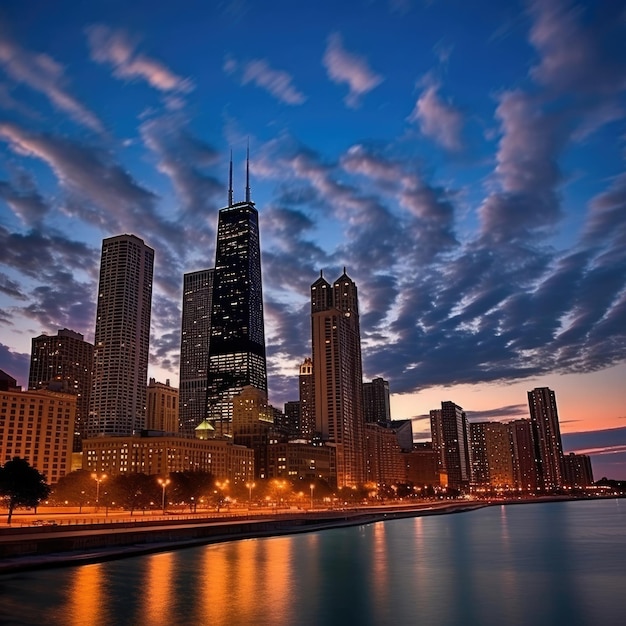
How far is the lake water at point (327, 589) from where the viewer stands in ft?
147

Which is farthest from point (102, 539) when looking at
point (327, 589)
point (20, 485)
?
point (20, 485)

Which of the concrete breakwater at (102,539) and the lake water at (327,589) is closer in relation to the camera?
the lake water at (327,589)

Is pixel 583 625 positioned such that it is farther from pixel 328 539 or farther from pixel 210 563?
pixel 328 539

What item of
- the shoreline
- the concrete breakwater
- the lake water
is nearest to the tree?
the concrete breakwater

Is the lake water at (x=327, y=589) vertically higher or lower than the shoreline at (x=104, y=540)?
lower

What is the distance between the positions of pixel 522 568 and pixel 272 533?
53.8m

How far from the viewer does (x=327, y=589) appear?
57.6 meters

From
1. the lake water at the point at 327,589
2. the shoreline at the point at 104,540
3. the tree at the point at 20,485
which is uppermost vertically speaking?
the tree at the point at 20,485

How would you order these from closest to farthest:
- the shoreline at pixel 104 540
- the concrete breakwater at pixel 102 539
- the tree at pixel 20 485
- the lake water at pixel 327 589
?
1. the lake water at pixel 327 589
2. the shoreline at pixel 104 540
3. the concrete breakwater at pixel 102 539
4. the tree at pixel 20 485

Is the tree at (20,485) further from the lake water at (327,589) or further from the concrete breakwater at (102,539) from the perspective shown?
the lake water at (327,589)

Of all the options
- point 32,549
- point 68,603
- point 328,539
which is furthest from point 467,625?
point 328,539

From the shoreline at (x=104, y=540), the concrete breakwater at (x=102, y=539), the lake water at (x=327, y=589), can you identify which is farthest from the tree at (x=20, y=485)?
the lake water at (x=327, y=589)

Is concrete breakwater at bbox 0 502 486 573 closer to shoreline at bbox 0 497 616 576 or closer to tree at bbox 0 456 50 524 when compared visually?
shoreline at bbox 0 497 616 576

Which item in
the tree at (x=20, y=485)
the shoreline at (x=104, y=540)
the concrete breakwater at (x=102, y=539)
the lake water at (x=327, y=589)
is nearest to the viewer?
the lake water at (x=327, y=589)
